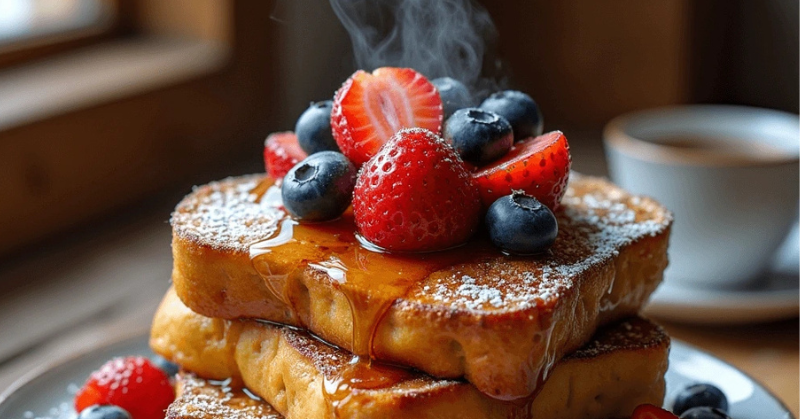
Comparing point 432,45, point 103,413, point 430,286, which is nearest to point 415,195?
point 430,286

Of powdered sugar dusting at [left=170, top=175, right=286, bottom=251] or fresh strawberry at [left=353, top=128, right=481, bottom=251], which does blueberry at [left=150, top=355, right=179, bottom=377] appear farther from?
fresh strawberry at [left=353, top=128, right=481, bottom=251]

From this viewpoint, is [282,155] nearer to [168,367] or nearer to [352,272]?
[352,272]

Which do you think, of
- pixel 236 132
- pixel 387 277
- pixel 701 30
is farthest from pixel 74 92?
pixel 701 30

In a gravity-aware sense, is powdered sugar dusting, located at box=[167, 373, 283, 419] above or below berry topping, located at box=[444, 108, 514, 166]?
below

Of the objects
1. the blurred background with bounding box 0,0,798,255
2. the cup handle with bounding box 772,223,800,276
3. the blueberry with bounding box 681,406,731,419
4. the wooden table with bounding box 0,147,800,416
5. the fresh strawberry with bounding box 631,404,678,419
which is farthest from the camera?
the blurred background with bounding box 0,0,798,255

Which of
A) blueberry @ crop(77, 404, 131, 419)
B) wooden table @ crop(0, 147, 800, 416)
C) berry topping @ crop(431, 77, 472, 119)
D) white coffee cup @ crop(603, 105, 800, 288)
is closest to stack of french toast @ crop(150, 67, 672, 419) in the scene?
blueberry @ crop(77, 404, 131, 419)

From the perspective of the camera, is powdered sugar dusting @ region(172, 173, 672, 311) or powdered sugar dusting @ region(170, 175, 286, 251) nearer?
powdered sugar dusting @ region(172, 173, 672, 311)

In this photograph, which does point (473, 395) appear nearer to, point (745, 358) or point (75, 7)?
point (745, 358)

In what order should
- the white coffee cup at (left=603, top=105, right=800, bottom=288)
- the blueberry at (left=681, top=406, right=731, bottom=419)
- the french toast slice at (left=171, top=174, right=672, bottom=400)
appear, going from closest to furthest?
the french toast slice at (left=171, top=174, right=672, bottom=400) < the blueberry at (left=681, top=406, right=731, bottom=419) < the white coffee cup at (left=603, top=105, right=800, bottom=288)
